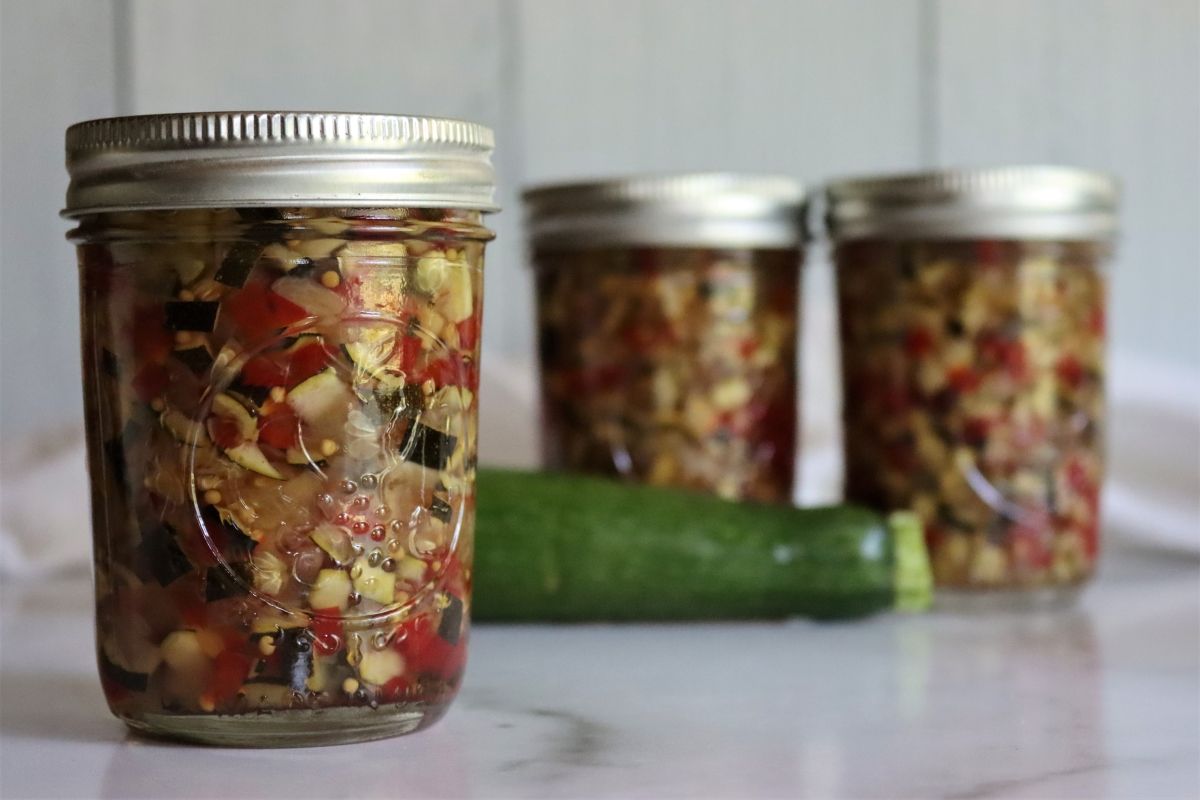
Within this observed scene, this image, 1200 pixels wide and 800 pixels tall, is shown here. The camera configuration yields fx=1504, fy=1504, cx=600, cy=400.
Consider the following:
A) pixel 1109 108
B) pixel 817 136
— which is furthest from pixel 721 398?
pixel 1109 108

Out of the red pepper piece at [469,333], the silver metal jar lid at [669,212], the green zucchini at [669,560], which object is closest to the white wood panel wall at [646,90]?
the silver metal jar lid at [669,212]

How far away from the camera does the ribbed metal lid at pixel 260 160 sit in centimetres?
63

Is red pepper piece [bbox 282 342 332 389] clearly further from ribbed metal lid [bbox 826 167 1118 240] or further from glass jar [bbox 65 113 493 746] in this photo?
ribbed metal lid [bbox 826 167 1118 240]

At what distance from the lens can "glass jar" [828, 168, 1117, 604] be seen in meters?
1.04

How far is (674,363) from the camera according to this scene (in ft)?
3.55

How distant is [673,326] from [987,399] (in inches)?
8.9

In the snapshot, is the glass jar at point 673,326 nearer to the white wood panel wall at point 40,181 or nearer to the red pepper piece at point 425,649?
the red pepper piece at point 425,649

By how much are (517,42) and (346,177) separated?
43.6 inches

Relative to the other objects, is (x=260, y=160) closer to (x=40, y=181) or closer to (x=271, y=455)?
(x=271, y=455)

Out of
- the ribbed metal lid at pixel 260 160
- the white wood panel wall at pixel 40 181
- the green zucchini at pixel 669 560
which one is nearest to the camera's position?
the ribbed metal lid at pixel 260 160

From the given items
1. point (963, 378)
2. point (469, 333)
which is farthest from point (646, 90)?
point (469, 333)

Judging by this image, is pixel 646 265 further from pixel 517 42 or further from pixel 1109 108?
pixel 1109 108

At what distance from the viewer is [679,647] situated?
3.15ft

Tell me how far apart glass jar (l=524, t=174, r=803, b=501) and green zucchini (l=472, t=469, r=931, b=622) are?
75 millimetres
